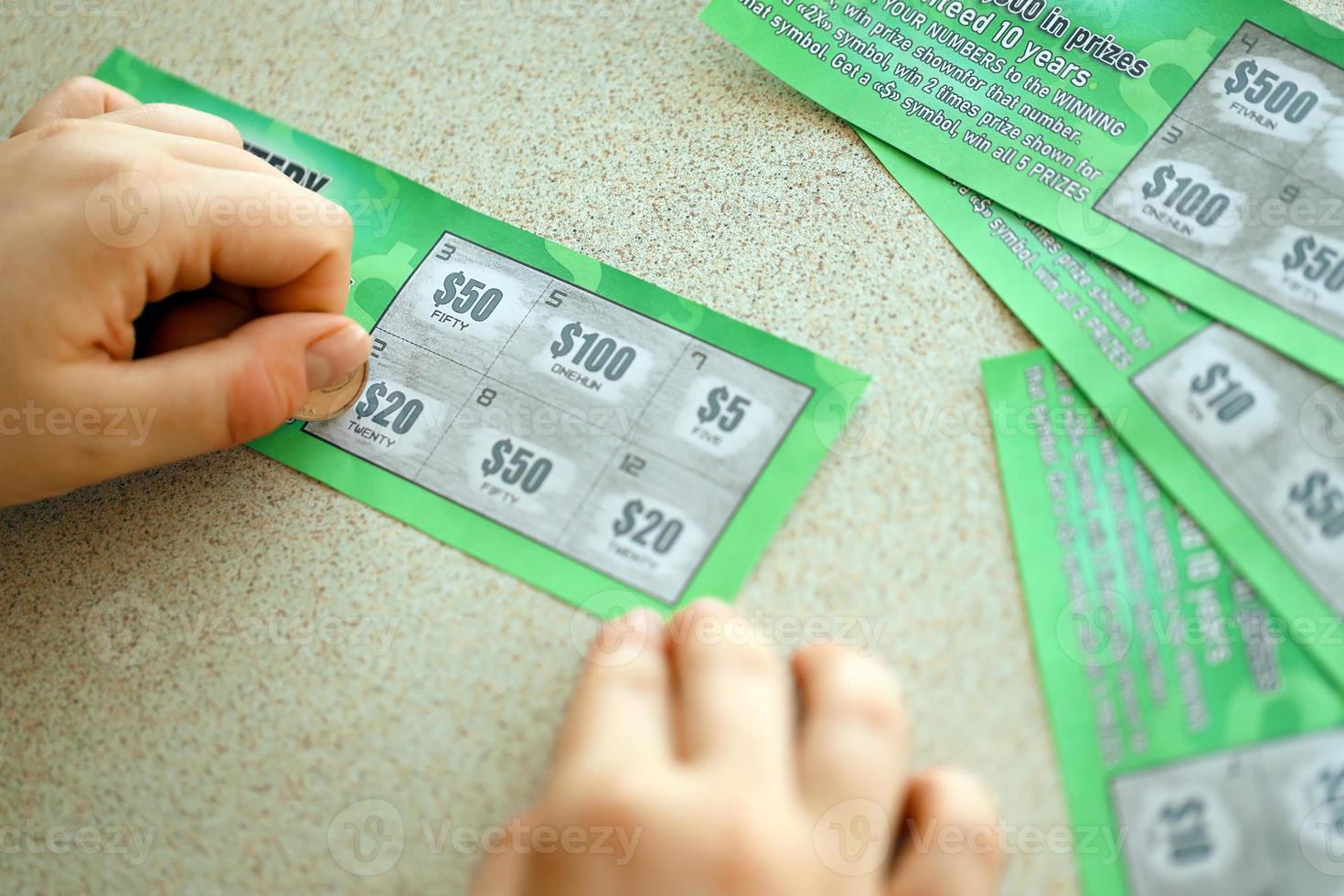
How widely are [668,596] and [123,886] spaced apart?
0.29m

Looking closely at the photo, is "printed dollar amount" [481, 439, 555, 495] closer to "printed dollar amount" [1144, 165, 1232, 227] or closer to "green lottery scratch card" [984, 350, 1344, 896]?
"green lottery scratch card" [984, 350, 1344, 896]

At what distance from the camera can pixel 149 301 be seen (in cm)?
49

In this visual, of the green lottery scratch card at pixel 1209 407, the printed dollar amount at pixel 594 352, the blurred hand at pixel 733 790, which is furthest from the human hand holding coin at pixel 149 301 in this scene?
the green lottery scratch card at pixel 1209 407

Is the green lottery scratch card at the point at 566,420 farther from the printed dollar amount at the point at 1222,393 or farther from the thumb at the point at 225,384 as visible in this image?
the printed dollar amount at the point at 1222,393

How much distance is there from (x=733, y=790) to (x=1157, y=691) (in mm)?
210

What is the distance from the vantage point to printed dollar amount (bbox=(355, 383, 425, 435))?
557mm

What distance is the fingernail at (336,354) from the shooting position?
0.52 meters

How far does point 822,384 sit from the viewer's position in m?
0.55

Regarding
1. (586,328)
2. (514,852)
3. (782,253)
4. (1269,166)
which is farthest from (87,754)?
(1269,166)

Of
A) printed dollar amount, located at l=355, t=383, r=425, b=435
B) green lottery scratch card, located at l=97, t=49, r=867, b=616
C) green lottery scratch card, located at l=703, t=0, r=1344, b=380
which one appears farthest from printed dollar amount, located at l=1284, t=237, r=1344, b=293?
printed dollar amount, located at l=355, t=383, r=425, b=435

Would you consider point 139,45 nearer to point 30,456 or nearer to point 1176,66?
point 30,456

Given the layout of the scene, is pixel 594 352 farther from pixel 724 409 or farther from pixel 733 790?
pixel 733 790

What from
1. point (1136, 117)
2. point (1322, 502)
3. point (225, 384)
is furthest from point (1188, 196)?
point (225, 384)

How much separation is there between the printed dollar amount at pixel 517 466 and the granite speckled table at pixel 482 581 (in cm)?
5
